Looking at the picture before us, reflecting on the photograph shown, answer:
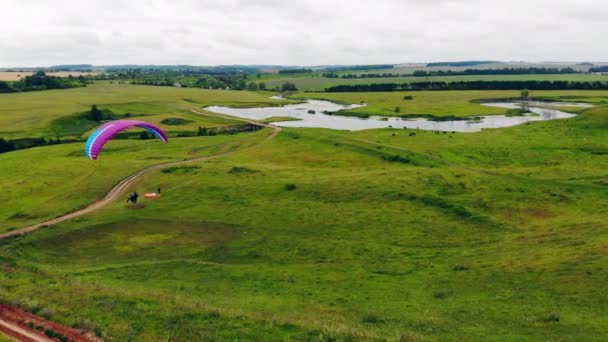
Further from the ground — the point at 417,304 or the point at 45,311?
the point at 45,311

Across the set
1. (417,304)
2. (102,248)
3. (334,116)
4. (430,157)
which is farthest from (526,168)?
(334,116)

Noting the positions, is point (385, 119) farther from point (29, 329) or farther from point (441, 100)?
point (29, 329)

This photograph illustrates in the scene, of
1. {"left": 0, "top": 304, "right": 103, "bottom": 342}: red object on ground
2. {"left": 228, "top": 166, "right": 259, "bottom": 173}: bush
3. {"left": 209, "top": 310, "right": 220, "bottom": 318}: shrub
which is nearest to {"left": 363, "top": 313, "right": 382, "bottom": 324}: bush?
{"left": 209, "top": 310, "right": 220, "bottom": 318}: shrub

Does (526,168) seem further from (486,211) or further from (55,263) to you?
(55,263)

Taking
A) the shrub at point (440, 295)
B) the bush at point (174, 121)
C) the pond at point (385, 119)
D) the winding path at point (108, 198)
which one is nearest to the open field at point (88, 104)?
the bush at point (174, 121)

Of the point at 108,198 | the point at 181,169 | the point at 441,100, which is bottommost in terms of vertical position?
the point at 108,198

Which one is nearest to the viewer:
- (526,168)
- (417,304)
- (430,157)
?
(417,304)

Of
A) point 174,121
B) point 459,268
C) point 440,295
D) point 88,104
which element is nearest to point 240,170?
point 459,268

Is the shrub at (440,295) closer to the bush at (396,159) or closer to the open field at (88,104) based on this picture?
the bush at (396,159)
